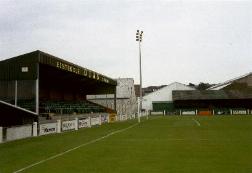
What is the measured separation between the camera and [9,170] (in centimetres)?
1416

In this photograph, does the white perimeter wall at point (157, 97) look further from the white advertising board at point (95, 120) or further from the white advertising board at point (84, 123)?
the white advertising board at point (84, 123)

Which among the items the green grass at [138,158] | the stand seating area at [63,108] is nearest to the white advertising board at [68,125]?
the stand seating area at [63,108]

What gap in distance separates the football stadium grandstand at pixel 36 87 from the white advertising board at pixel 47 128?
0.90m

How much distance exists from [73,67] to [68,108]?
10.6 meters

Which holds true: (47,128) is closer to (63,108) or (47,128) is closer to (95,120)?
(95,120)

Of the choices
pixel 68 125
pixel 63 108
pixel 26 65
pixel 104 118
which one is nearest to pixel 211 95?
pixel 104 118

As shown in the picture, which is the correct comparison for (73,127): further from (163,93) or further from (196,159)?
(163,93)

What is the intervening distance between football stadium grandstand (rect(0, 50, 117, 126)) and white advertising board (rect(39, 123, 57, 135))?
90 centimetres

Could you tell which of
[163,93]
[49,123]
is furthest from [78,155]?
[163,93]

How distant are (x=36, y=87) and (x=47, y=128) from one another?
351 centimetres

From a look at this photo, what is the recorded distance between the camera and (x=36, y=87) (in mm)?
34031

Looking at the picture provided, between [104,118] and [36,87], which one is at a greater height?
[36,87]

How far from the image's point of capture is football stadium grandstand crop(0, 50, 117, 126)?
3003 cm

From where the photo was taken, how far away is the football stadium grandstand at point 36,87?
3003cm
